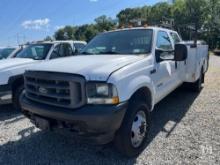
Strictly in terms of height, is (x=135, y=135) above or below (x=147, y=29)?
below

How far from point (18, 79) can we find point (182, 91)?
488cm

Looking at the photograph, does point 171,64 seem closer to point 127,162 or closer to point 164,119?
point 164,119

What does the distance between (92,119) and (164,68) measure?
2.28 metres

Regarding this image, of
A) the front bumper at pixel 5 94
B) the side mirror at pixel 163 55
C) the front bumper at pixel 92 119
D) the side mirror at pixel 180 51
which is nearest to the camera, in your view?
the front bumper at pixel 92 119

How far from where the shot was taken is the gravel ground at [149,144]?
3.97 metres

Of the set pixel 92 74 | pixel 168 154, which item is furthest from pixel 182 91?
pixel 92 74

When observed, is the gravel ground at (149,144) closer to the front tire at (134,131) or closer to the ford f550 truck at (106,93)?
the front tire at (134,131)

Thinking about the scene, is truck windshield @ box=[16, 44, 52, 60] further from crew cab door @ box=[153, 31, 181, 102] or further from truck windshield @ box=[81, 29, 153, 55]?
crew cab door @ box=[153, 31, 181, 102]

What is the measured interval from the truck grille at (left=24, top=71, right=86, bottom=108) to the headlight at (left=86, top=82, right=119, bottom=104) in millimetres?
89

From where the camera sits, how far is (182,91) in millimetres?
8344

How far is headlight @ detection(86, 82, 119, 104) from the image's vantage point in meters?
3.43

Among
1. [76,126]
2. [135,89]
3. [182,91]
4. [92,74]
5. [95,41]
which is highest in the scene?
[95,41]

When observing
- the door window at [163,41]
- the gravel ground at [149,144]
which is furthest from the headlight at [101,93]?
the door window at [163,41]

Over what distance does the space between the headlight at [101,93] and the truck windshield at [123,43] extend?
55.6 inches
